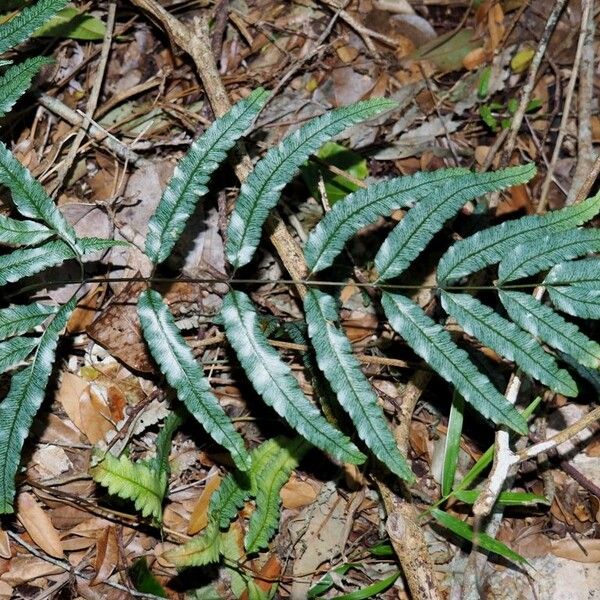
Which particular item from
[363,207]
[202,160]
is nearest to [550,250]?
[363,207]

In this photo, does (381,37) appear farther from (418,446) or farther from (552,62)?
(418,446)

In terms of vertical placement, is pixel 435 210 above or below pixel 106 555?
above

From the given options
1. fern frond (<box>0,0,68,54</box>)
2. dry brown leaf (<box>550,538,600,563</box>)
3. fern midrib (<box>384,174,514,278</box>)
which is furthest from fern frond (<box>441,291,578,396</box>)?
fern frond (<box>0,0,68,54</box>)

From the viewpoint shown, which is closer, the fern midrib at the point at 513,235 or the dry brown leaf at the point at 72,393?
the fern midrib at the point at 513,235

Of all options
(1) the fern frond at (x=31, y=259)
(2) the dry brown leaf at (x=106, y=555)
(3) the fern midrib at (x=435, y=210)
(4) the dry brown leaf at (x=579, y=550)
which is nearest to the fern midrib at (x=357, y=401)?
(3) the fern midrib at (x=435, y=210)

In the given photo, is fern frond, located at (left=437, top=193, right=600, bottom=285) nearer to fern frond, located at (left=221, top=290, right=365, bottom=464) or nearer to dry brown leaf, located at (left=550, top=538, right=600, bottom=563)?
fern frond, located at (left=221, top=290, right=365, bottom=464)

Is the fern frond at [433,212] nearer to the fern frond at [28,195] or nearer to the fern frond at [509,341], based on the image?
the fern frond at [509,341]

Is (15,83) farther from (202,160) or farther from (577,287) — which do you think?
(577,287)
